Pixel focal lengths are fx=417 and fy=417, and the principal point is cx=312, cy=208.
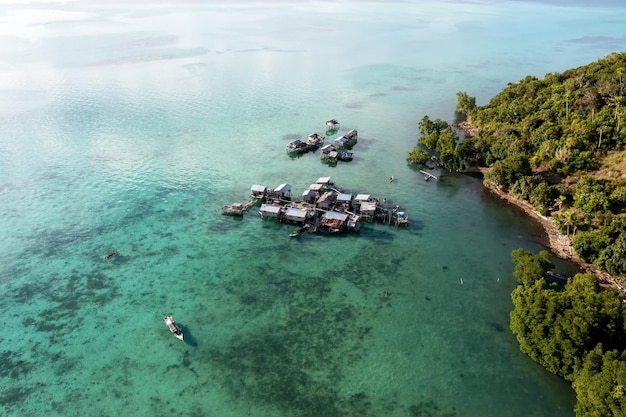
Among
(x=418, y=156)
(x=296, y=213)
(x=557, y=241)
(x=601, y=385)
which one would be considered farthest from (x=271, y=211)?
(x=601, y=385)

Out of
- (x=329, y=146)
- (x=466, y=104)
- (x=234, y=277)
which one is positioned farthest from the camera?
(x=466, y=104)

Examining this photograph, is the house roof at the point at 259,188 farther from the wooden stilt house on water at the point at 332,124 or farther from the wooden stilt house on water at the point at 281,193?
the wooden stilt house on water at the point at 332,124

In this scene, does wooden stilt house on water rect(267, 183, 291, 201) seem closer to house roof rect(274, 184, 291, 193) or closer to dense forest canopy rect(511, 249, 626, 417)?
house roof rect(274, 184, 291, 193)

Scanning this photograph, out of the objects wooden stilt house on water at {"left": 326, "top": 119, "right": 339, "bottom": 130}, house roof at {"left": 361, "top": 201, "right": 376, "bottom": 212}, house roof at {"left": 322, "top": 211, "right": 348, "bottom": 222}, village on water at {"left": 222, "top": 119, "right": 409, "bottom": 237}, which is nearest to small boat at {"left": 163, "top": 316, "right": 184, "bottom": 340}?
village on water at {"left": 222, "top": 119, "right": 409, "bottom": 237}

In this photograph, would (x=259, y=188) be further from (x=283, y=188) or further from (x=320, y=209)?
(x=320, y=209)

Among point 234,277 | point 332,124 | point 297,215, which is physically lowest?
point 234,277

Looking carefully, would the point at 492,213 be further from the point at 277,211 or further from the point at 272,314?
the point at 272,314

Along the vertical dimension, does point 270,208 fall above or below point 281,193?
below
